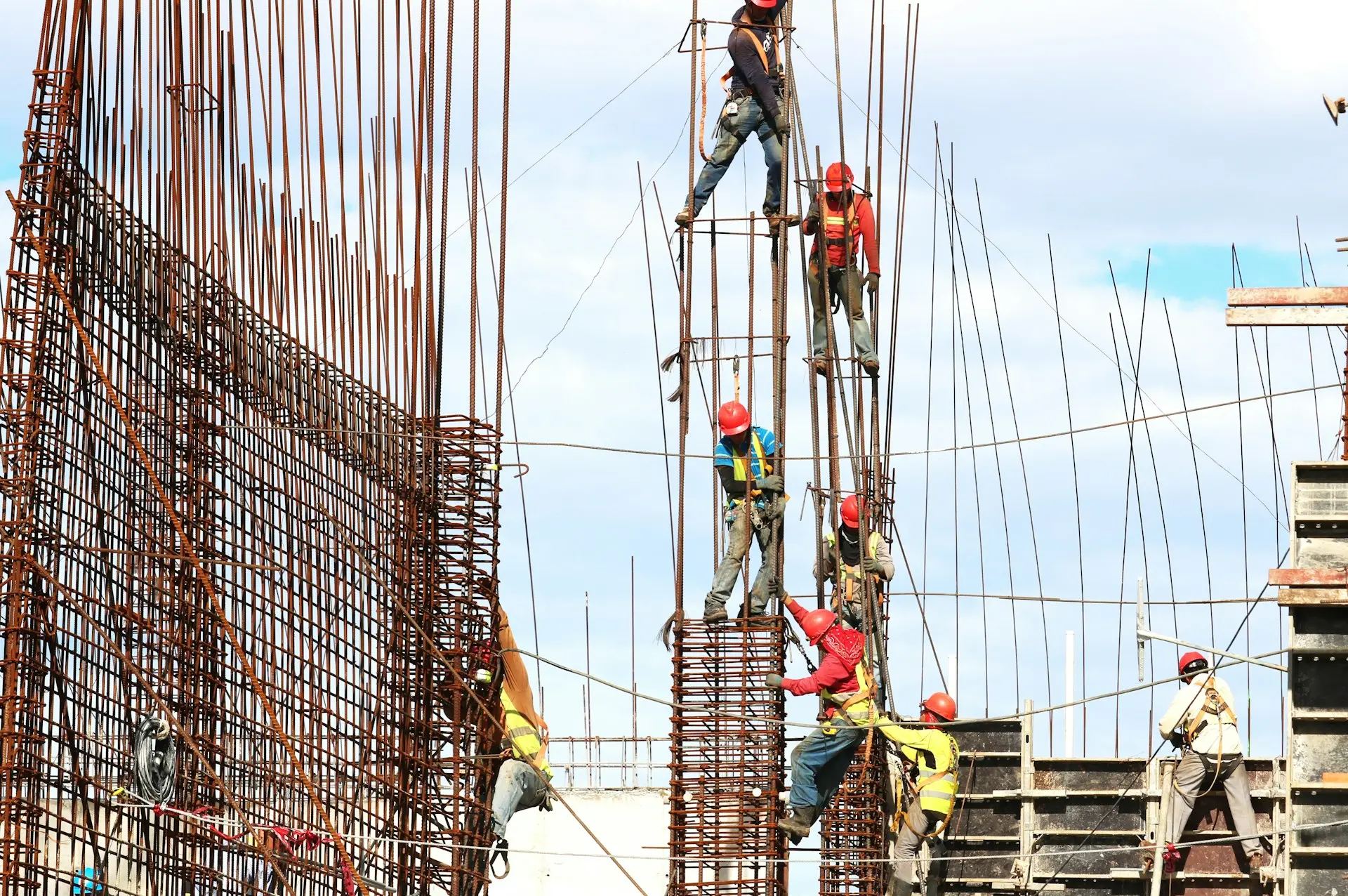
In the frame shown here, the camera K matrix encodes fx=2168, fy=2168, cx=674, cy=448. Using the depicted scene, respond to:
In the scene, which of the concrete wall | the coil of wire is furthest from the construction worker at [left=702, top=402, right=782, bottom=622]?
the concrete wall

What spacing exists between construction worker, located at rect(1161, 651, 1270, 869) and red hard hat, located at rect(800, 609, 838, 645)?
2.81m

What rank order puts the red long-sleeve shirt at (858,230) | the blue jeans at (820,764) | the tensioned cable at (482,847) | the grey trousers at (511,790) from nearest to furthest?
1. the tensioned cable at (482,847)
2. the blue jeans at (820,764)
3. the grey trousers at (511,790)
4. the red long-sleeve shirt at (858,230)

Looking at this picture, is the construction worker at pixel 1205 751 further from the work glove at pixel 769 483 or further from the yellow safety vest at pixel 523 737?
the yellow safety vest at pixel 523 737

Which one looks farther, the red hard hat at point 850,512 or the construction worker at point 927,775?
the red hard hat at point 850,512

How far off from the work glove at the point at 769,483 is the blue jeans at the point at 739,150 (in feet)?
8.33

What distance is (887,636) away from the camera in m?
22.5

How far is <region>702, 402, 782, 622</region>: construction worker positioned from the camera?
19156 mm

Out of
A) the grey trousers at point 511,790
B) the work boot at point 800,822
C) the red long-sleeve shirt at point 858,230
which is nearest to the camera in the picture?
the work boot at point 800,822

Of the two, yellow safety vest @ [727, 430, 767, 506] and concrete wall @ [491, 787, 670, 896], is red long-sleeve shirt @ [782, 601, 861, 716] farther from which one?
concrete wall @ [491, 787, 670, 896]

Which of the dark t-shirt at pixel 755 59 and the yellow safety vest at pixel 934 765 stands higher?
the dark t-shirt at pixel 755 59

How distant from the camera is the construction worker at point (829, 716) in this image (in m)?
17.8

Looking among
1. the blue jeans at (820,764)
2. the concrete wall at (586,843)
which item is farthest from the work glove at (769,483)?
the concrete wall at (586,843)

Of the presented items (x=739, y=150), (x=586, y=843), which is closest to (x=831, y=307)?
(x=739, y=150)

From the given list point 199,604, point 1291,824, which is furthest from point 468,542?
point 1291,824
